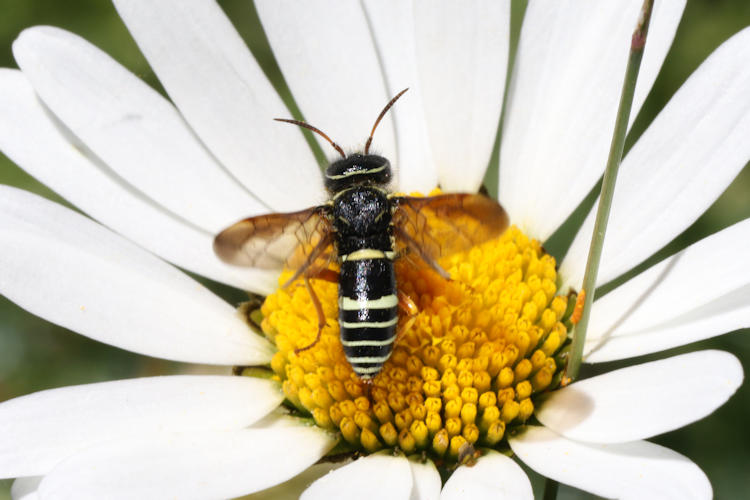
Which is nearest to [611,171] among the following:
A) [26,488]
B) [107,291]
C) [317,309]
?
[317,309]

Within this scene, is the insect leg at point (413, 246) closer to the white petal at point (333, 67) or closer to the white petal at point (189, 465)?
the white petal at point (189, 465)

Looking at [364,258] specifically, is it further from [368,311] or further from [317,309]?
[317,309]

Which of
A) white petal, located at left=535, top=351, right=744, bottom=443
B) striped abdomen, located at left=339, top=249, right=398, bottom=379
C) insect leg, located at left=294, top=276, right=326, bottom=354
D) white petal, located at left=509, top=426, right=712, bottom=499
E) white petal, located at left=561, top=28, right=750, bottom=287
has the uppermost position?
white petal, located at left=561, top=28, right=750, bottom=287

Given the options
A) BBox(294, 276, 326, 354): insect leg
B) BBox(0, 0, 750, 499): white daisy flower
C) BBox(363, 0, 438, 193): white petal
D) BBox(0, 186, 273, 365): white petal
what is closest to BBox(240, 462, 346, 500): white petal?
BBox(0, 0, 750, 499): white daisy flower

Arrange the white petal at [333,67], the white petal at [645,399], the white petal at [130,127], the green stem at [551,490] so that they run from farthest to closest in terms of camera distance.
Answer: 1. the white petal at [333,67]
2. the white petal at [130,127]
3. the green stem at [551,490]
4. the white petal at [645,399]

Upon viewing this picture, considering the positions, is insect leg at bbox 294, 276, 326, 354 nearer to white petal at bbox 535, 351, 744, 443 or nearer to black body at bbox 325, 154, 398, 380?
black body at bbox 325, 154, 398, 380

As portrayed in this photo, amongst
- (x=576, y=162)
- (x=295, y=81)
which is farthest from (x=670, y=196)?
(x=295, y=81)

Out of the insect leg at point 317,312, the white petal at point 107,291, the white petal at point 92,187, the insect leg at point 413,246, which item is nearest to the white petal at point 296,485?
the insect leg at point 317,312
